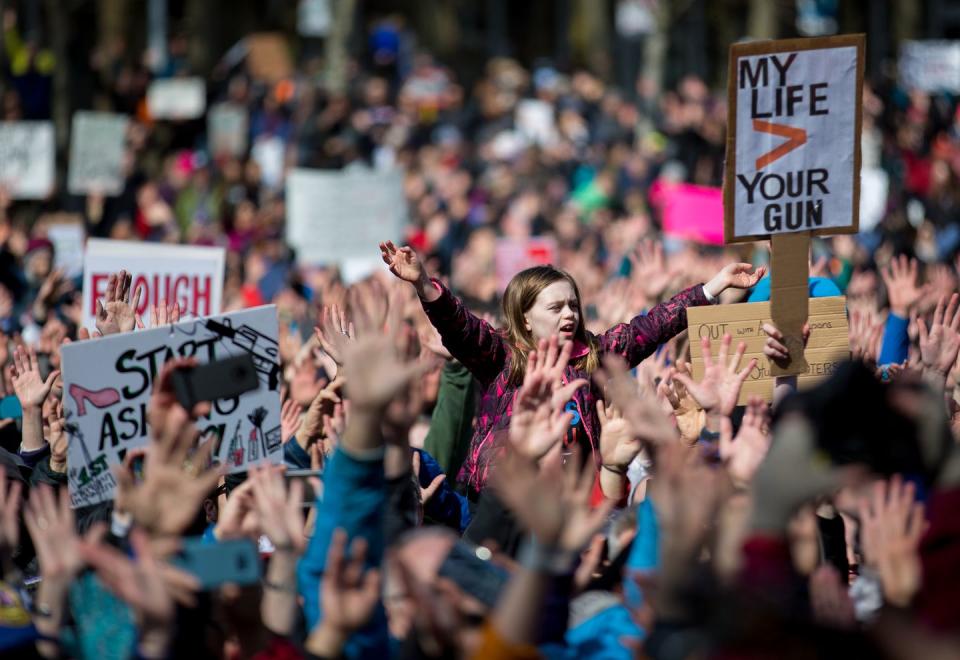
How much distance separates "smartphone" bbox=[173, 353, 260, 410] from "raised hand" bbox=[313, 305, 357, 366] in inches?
26.5

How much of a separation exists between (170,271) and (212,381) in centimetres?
354

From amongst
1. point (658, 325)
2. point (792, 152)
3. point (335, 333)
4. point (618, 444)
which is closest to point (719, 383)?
point (618, 444)

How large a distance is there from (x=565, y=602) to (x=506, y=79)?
72.3 feet

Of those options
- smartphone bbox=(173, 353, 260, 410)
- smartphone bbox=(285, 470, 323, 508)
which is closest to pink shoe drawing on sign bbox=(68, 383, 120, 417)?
smartphone bbox=(173, 353, 260, 410)

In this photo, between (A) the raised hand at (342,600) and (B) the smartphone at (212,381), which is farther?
(B) the smartphone at (212,381)

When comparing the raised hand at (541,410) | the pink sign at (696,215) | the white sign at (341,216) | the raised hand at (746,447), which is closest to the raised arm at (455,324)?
the raised hand at (541,410)

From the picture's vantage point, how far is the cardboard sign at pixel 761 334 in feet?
18.2

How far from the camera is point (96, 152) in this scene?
13719 millimetres

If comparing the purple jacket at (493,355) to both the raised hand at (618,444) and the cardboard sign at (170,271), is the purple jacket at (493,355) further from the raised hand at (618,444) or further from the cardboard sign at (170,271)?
the cardboard sign at (170,271)

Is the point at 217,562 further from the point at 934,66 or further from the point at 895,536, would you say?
the point at 934,66

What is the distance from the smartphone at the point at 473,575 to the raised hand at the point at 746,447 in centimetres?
67

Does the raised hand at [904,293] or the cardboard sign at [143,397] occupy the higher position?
the raised hand at [904,293]

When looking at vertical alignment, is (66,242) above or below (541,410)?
above

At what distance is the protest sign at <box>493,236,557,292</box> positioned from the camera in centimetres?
1184
